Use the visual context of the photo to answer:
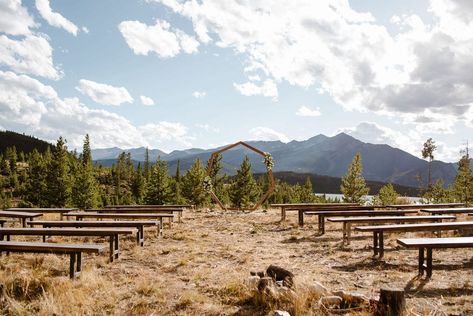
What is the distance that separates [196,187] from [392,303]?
40438 mm

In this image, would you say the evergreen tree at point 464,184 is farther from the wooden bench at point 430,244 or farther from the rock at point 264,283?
the rock at point 264,283

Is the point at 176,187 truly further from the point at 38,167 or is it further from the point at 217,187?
the point at 38,167

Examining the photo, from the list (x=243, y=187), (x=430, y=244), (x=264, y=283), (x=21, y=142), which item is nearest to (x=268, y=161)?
(x=430, y=244)

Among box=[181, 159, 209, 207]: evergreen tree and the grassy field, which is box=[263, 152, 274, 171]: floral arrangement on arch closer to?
the grassy field

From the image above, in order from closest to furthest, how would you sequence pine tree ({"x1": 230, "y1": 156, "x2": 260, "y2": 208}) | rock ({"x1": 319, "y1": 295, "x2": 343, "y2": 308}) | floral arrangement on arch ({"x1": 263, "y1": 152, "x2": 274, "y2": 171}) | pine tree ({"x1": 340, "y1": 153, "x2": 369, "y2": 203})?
1. rock ({"x1": 319, "y1": 295, "x2": 343, "y2": 308})
2. floral arrangement on arch ({"x1": 263, "y1": 152, "x2": 274, "y2": 171})
3. pine tree ({"x1": 230, "y1": 156, "x2": 260, "y2": 208})
4. pine tree ({"x1": 340, "y1": 153, "x2": 369, "y2": 203})

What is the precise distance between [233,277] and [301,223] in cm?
871

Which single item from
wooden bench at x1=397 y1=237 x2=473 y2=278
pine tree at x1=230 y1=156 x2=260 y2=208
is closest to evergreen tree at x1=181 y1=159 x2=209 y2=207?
pine tree at x1=230 y1=156 x2=260 y2=208

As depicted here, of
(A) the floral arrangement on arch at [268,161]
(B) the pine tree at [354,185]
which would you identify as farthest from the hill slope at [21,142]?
(A) the floral arrangement on arch at [268,161]

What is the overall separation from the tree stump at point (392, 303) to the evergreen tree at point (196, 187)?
39.6 meters

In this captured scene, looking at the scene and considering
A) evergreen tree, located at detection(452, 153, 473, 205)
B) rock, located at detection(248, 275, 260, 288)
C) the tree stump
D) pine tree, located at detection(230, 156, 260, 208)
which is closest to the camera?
the tree stump

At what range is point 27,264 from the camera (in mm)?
8305

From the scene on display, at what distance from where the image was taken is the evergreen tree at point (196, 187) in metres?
44.5

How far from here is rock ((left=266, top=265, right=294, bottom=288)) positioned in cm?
591

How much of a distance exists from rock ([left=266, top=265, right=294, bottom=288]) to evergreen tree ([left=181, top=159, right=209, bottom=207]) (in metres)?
37.7
